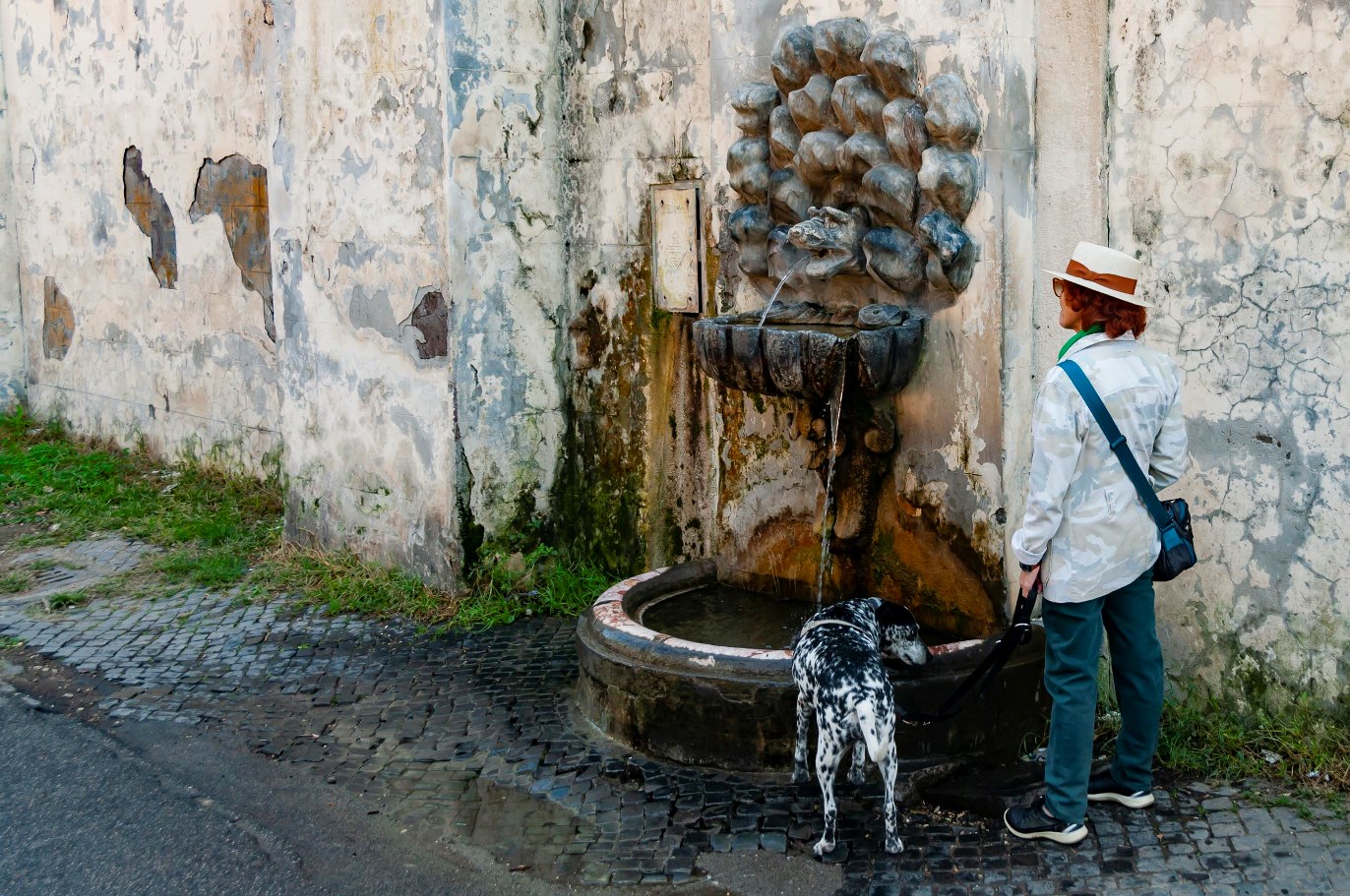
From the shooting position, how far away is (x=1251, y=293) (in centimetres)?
446

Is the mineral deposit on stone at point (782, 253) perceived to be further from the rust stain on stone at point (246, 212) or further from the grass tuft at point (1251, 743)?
the rust stain on stone at point (246, 212)

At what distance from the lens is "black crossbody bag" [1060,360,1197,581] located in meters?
3.91

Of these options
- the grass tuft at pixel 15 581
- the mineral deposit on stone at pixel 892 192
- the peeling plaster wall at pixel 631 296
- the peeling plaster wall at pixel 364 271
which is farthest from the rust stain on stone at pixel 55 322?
the mineral deposit on stone at pixel 892 192

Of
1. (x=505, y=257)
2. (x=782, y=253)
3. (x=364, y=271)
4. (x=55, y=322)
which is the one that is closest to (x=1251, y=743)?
(x=782, y=253)

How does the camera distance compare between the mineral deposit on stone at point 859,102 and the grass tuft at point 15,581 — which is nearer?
the mineral deposit on stone at point 859,102

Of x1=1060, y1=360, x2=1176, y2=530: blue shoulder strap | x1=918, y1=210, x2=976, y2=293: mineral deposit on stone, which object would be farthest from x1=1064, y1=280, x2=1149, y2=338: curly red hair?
x1=918, y1=210, x2=976, y2=293: mineral deposit on stone

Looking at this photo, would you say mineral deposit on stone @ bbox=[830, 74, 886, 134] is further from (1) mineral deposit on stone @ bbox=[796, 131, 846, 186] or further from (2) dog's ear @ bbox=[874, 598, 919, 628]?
(2) dog's ear @ bbox=[874, 598, 919, 628]

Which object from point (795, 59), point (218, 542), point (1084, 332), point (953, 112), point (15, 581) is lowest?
point (15, 581)

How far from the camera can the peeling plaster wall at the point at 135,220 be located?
8953 mm

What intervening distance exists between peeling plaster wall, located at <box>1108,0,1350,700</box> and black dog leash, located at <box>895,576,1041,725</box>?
2.52 ft

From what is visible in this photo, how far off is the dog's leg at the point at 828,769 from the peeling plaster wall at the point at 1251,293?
143 centimetres

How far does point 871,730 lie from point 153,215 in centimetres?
756

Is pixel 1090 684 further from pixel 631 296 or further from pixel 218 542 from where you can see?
pixel 218 542

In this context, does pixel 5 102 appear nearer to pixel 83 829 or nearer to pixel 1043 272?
pixel 83 829
